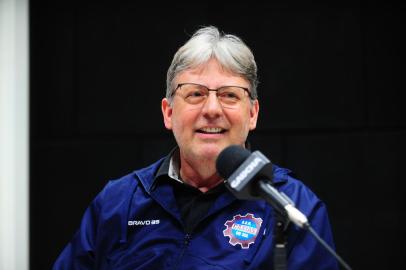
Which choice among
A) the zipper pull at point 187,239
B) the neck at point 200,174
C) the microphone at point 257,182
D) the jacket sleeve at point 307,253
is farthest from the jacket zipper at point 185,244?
the microphone at point 257,182

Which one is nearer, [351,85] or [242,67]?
[242,67]

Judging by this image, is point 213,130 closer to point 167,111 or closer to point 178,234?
point 167,111

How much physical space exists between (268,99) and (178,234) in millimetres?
1357

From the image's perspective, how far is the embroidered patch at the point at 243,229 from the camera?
2.04 metres

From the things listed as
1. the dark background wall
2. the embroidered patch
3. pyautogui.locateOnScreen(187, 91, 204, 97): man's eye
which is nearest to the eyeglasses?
pyautogui.locateOnScreen(187, 91, 204, 97): man's eye

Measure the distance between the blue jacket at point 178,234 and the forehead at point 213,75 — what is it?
0.36m

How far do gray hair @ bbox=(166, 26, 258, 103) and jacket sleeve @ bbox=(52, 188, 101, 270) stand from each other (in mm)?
555

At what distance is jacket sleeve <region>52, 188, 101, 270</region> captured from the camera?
2217mm

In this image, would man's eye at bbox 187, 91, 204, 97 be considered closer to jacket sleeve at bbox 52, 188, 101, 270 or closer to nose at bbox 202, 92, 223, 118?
nose at bbox 202, 92, 223, 118

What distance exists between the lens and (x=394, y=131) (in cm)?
330

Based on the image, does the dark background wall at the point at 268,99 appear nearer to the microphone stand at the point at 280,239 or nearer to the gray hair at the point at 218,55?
the gray hair at the point at 218,55

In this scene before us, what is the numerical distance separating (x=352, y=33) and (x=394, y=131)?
0.57m

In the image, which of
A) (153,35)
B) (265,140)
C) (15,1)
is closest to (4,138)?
(15,1)

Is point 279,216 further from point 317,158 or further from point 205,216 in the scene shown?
point 317,158
